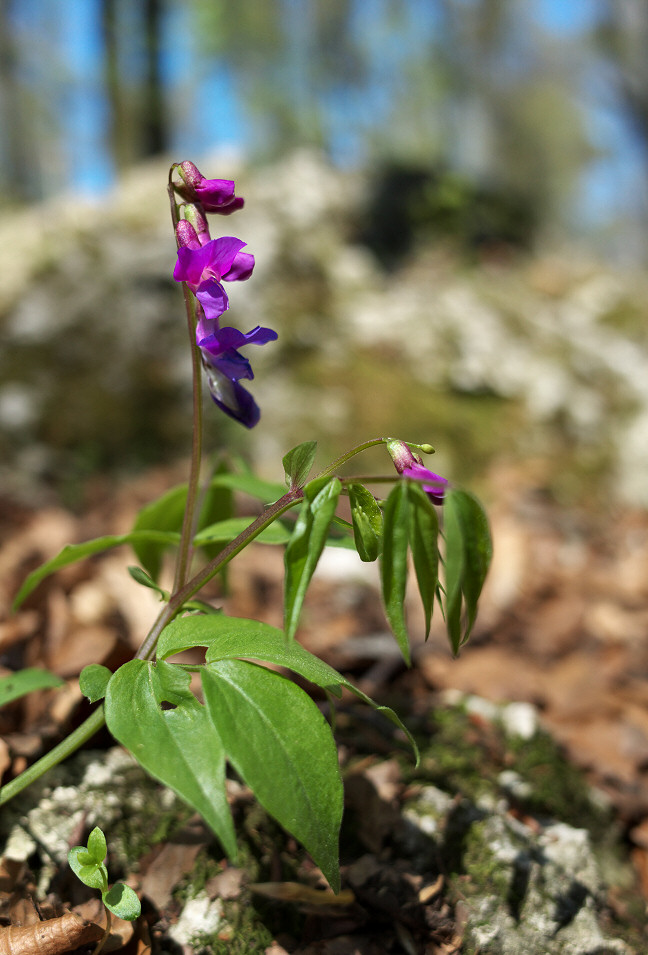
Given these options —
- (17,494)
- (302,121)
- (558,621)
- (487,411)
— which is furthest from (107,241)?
(302,121)

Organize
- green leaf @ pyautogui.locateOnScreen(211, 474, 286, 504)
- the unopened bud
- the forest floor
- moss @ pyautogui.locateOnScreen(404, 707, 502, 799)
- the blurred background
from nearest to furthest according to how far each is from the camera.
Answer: the unopened bud, the forest floor, green leaf @ pyautogui.locateOnScreen(211, 474, 286, 504), moss @ pyautogui.locateOnScreen(404, 707, 502, 799), the blurred background

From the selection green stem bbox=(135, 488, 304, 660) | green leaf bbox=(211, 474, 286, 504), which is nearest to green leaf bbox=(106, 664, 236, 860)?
green stem bbox=(135, 488, 304, 660)

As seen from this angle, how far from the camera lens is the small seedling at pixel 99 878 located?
1.25m

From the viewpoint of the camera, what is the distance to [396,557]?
1092 millimetres

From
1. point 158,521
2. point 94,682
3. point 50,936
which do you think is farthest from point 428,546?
point 158,521

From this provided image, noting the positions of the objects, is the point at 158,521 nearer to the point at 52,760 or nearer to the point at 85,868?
the point at 52,760

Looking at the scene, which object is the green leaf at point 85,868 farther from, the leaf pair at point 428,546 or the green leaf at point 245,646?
the leaf pair at point 428,546

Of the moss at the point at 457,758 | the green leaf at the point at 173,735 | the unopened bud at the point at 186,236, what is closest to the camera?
the green leaf at the point at 173,735

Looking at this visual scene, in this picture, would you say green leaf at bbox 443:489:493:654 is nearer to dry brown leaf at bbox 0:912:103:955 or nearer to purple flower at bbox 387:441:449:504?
purple flower at bbox 387:441:449:504

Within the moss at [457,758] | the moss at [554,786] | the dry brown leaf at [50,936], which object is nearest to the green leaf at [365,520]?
the dry brown leaf at [50,936]

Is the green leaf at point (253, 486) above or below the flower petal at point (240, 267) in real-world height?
below

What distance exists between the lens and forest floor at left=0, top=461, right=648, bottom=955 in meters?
1.45

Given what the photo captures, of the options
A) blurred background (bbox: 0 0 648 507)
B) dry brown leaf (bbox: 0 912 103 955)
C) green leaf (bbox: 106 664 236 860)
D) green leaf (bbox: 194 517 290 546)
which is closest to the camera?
green leaf (bbox: 106 664 236 860)

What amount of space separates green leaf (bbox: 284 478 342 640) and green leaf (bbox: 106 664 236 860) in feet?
0.79
